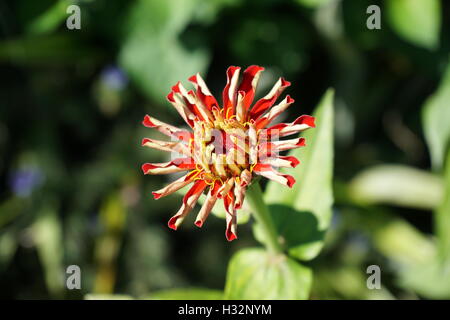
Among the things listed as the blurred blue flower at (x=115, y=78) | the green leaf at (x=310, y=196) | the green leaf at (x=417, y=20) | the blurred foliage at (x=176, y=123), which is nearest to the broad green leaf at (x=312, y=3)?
the blurred foliage at (x=176, y=123)

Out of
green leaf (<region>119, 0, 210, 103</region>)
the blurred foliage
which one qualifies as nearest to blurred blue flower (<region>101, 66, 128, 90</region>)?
the blurred foliage

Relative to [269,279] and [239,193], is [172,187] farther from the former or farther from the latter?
[269,279]

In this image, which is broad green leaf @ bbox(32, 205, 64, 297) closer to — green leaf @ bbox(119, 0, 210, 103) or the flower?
green leaf @ bbox(119, 0, 210, 103)

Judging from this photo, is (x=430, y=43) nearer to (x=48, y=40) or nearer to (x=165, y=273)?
(x=165, y=273)

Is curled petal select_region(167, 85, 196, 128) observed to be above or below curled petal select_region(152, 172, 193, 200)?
above

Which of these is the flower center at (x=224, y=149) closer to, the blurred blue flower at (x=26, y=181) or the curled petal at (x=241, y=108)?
the curled petal at (x=241, y=108)

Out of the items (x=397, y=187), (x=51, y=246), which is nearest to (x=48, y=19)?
(x=51, y=246)
